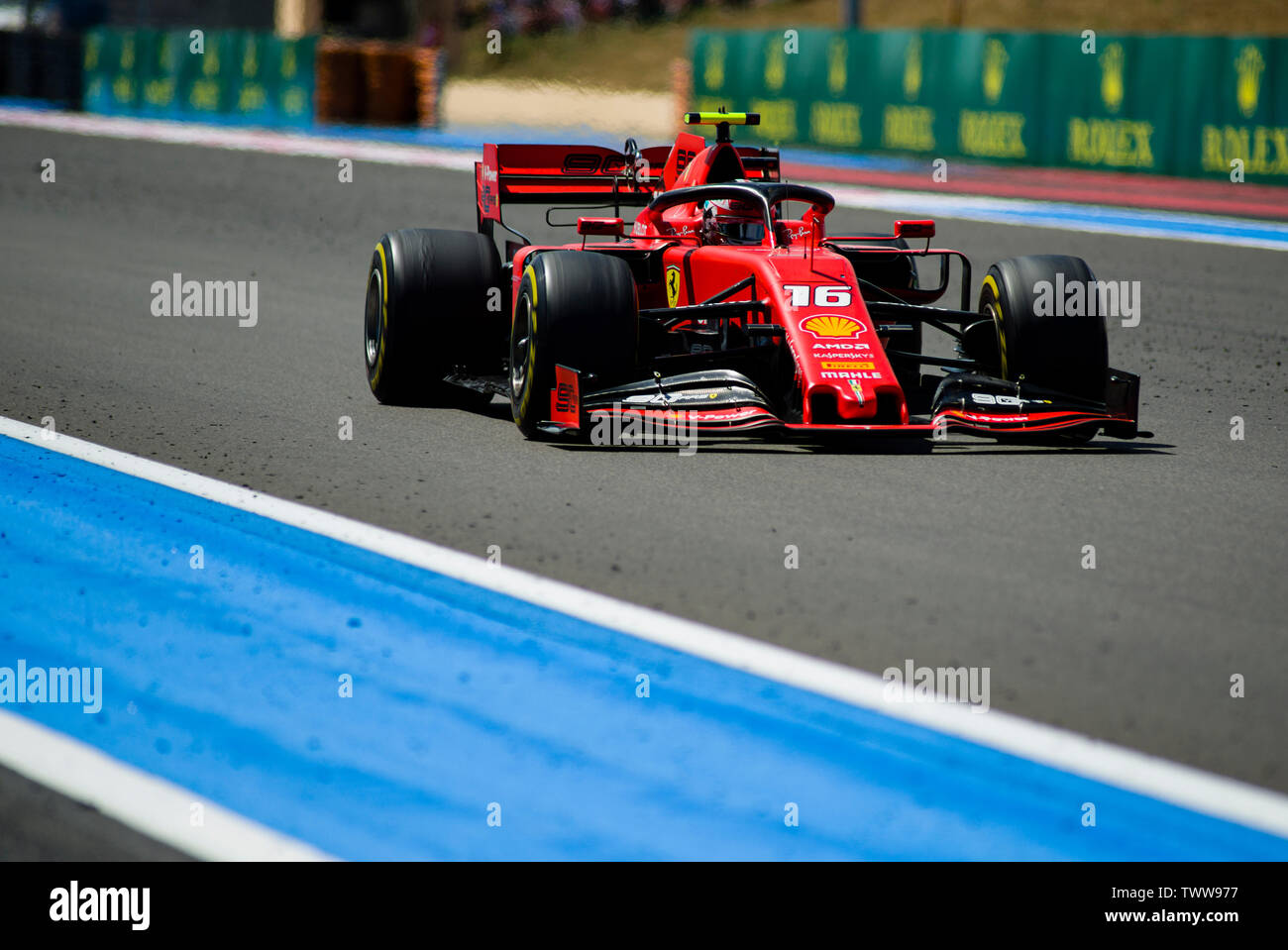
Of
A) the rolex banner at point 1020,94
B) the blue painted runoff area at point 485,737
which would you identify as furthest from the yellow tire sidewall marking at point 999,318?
the rolex banner at point 1020,94

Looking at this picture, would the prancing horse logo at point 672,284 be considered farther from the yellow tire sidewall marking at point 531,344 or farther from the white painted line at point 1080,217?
the white painted line at point 1080,217

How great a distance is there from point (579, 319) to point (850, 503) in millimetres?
1489

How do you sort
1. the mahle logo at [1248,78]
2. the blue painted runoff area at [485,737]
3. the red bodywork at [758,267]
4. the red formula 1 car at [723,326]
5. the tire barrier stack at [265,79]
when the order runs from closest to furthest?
the blue painted runoff area at [485,737], the red bodywork at [758,267], the red formula 1 car at [723,326], the mahle logo at [1248,78], the tire barrier stack at [265,79]

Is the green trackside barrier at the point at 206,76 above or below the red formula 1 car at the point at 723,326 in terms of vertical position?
above

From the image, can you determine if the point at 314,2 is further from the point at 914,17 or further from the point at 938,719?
the point at 938,719

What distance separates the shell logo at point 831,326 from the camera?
→ 7488mm

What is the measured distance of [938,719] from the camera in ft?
14.7

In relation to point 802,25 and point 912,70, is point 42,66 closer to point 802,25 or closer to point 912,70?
point 912,70

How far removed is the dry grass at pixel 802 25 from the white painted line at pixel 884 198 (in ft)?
55.1

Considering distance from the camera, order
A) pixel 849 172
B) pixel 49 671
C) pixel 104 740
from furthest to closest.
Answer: pixel 849 172 < pixel 49 671 < pixel 104 740

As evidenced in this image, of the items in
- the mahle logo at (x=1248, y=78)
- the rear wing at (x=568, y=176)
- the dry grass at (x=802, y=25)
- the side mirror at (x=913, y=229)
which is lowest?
the side mirror at (x=913, y=229)

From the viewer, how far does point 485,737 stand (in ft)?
14.3

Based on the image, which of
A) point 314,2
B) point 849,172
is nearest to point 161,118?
point 849,172
